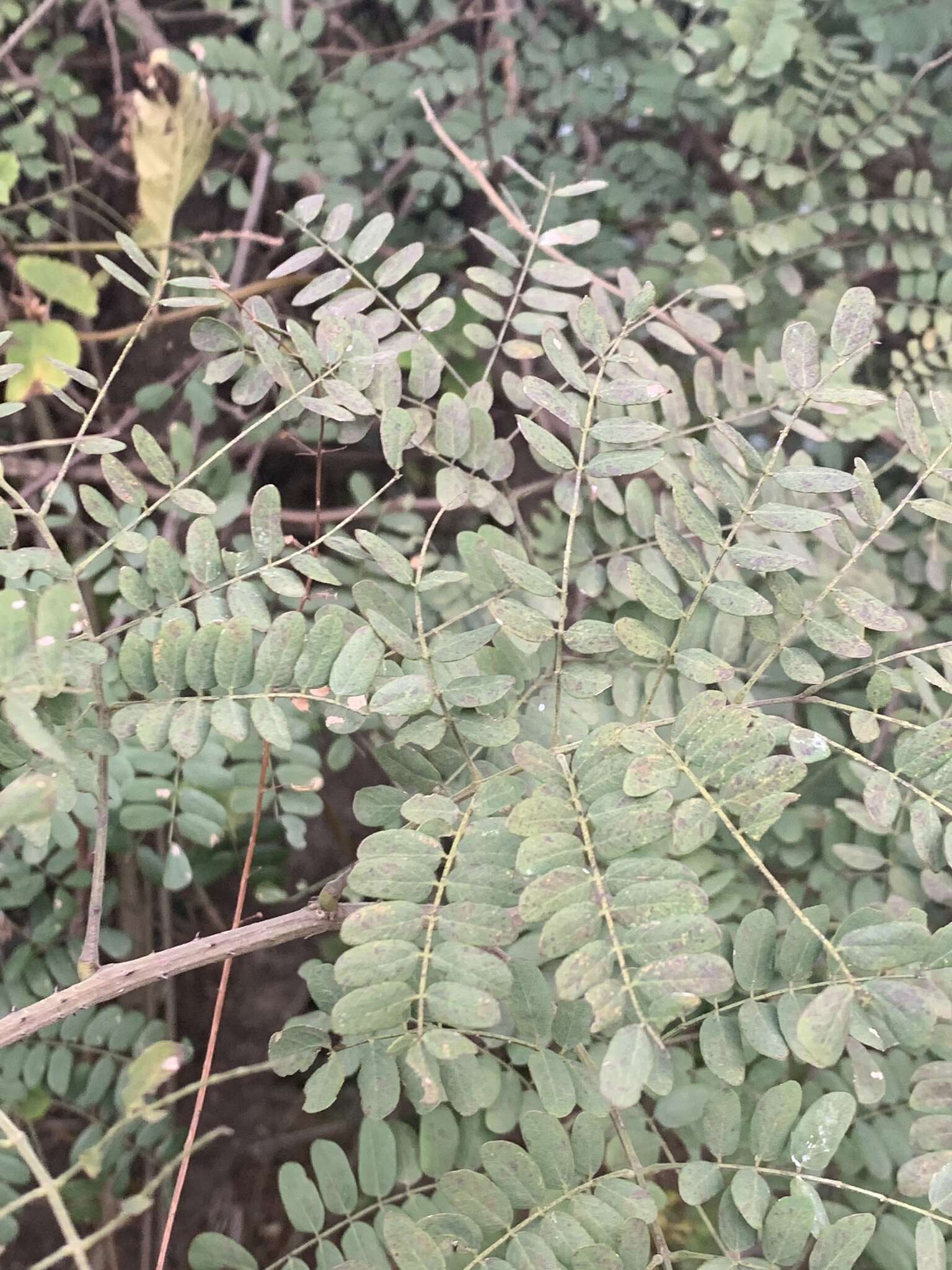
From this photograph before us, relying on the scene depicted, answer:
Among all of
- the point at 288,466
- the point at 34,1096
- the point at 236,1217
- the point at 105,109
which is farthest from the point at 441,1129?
the point at 105,109

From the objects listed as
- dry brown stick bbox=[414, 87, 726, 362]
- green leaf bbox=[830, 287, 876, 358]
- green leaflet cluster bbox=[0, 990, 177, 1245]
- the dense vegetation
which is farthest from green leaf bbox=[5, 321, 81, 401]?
green leaf bbox=[830, 287, 876, 358]

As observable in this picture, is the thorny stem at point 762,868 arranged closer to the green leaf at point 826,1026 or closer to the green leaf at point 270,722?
the green leaf at point 826,1026

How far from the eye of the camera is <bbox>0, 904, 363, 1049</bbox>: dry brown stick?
53 cm

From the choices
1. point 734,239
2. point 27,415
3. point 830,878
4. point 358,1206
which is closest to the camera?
point 358,1206

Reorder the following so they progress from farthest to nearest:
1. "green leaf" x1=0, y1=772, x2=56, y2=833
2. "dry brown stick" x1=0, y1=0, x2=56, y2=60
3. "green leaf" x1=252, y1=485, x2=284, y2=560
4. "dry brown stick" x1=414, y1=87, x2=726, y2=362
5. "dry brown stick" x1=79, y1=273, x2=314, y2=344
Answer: "dry brown stick" x1=0, y1=0, x2=56, y2=60 < "dry brown stick" x1=79, y1=273, x2=314, y2=344 < "dry brown stick" x1=414, y1=87, x2=726, y2=362 < "green leaf" x1=252, y1=485, x2=284, y2=560 < "green leaf" x1=0, y1=772, x2=56, y2=833

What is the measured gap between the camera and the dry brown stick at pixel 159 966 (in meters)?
0.53

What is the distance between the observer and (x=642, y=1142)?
73 centimetres

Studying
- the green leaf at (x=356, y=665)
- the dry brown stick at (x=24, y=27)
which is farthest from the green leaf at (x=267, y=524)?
the dry brown stick at (x=24, y=27)

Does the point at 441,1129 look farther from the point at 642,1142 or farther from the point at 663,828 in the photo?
the point at 663,828

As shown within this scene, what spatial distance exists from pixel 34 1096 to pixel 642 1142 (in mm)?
658

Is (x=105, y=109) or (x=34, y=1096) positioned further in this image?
(x=105, y=109)

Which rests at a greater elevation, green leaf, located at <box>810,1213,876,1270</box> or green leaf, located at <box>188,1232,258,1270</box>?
green leaf, located at <box>810,1213,876,1270</box>

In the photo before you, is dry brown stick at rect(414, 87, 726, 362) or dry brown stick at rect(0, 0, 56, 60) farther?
dry brown stick at rect(0, 0, 56, 60)

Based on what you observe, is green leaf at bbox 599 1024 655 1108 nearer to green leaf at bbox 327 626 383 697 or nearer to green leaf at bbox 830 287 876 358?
green leaf at bbox 327 626 383 697
